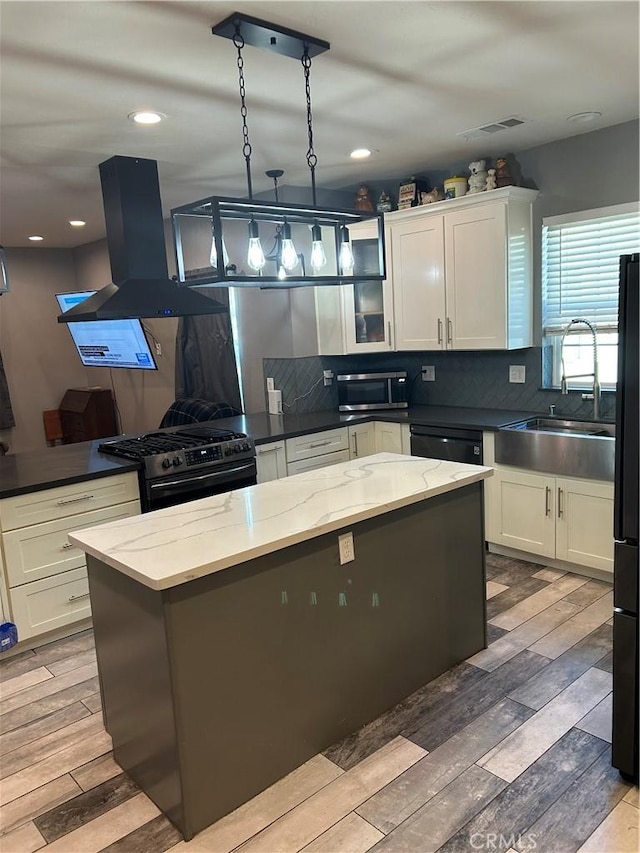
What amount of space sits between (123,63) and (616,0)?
5.76 feet

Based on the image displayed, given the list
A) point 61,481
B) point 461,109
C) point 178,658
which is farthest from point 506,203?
point 178,658

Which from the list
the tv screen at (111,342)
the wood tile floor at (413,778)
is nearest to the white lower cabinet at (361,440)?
the wood tile floor at (413,778)

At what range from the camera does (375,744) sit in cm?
237

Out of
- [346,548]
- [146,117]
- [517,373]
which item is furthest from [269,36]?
[517,373]

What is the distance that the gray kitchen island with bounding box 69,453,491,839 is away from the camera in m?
1.97

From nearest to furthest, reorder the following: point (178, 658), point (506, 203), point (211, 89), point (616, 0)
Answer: point (178, 658)
point (616, 0)
point (211, 89)
point (506, 203)

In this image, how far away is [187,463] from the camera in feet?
11.7

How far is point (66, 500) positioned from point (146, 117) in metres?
1.89

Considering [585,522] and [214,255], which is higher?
[214,255]

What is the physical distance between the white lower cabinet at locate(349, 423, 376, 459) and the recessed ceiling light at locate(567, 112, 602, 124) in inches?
89.2

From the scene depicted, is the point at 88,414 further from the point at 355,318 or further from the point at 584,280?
the point at 584,280

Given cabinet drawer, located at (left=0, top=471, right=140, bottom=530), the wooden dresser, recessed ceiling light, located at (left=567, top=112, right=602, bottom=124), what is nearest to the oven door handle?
cabinet drawer, located at (left=0, top=471, right=140, bottom=530)

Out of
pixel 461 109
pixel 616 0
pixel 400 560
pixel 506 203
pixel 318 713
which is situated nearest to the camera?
pixel 616 0

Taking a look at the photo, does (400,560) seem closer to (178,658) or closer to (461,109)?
(178,658)
